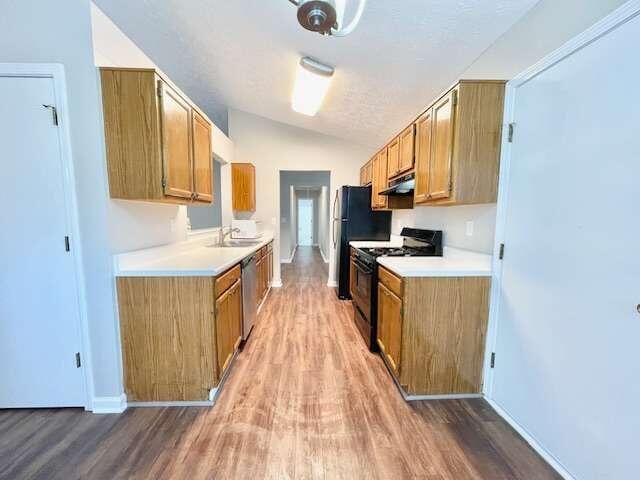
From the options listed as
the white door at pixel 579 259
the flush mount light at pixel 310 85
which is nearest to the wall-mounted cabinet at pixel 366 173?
the flush mount light at pixel 310 85

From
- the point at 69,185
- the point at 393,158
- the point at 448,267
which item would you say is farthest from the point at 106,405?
the point at 393,158

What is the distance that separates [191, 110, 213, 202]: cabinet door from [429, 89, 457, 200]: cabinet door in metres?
1.85

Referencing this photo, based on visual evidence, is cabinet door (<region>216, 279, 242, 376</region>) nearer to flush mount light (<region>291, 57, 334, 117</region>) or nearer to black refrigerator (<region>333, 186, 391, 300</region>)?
black refrigerator (<region>333, 186, 391, 300</region>)

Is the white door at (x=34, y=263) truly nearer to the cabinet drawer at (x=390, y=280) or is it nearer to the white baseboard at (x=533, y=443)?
the cabinet drawer at (x=390, y=280)

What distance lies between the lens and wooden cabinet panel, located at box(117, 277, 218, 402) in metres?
1.75

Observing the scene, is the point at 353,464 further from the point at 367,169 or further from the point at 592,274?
the point at 367,169

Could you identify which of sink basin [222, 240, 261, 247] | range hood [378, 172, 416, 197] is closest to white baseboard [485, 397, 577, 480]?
range hood [378, 172, 416, 197]

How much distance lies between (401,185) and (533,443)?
2.06 m

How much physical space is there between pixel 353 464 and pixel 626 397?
1.20 meters

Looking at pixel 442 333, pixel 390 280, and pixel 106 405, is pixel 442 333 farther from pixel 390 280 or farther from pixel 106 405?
pixel 106 405

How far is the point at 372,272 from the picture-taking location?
98.1 inches

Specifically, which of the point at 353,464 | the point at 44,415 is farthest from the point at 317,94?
the point at 44,415

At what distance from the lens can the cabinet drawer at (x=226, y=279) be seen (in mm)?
1880

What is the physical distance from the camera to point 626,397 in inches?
42.4
